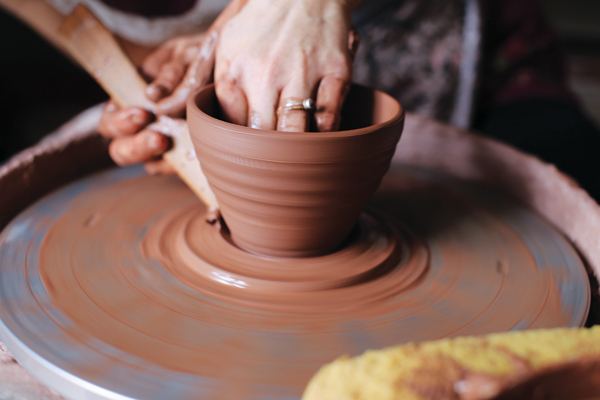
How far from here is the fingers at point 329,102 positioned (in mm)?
924

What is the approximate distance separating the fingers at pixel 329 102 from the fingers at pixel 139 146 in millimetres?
385

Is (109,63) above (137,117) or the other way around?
above

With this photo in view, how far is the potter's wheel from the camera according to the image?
69cm

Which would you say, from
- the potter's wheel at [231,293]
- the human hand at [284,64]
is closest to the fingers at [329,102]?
the human hand at [284,64]

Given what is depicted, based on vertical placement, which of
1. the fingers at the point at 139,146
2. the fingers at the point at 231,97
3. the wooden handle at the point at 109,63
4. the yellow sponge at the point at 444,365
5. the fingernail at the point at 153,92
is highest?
the wooden handle at the point at 109,63

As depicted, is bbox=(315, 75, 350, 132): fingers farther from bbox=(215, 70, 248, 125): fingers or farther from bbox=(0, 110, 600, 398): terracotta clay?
bbox=(0, 110, 600, 398): terracotta clay

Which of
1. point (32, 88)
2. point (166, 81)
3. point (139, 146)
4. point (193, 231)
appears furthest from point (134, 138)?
point (32, 88)

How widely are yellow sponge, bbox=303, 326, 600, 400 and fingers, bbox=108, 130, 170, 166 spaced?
71cm

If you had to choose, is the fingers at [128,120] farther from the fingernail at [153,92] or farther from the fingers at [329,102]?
the fingers at [329,102]

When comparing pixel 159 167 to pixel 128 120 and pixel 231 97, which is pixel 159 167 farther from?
pixel 231 97

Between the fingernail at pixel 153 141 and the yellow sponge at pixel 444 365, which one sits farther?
the fingernail at pixel 153 141

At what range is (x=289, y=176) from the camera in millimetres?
787

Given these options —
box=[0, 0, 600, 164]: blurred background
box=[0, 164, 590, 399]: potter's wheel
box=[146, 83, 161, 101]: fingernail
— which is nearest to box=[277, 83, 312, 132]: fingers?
box=[0, 164, 590, 399]: potter's wheel

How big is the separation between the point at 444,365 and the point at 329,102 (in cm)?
→ 54
